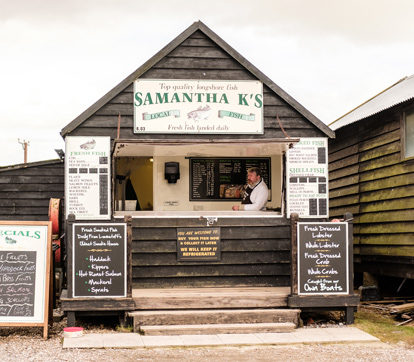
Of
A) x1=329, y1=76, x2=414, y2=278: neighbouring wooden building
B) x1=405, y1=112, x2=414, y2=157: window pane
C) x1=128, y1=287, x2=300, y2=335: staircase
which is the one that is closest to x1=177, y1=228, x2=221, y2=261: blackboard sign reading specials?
x1=128, y1=287, x2=300, y2=335: staircase

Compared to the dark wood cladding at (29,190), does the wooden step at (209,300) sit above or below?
below

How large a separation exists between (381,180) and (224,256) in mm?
3602

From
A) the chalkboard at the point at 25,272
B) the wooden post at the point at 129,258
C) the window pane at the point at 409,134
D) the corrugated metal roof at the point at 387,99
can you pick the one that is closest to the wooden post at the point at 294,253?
the wooden post at the point at 129,258

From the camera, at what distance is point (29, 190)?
43.8 ft

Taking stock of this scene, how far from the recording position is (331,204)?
14.4 m

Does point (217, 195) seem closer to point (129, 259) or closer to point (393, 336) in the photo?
point (129, 259)

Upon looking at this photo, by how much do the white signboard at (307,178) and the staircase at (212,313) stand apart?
60.3 inches

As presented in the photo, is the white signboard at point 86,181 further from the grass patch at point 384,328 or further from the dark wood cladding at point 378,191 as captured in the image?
the dark wood cladding at point 378,191

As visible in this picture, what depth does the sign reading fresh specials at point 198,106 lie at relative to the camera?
9.70 meters

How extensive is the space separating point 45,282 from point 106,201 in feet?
5.54

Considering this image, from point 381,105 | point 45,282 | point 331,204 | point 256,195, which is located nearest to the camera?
point 45,282

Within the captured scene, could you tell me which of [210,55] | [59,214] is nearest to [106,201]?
[59,214]

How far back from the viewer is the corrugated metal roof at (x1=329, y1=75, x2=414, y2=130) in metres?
10.8

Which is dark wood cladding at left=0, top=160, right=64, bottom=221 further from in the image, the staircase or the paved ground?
the paved ground
